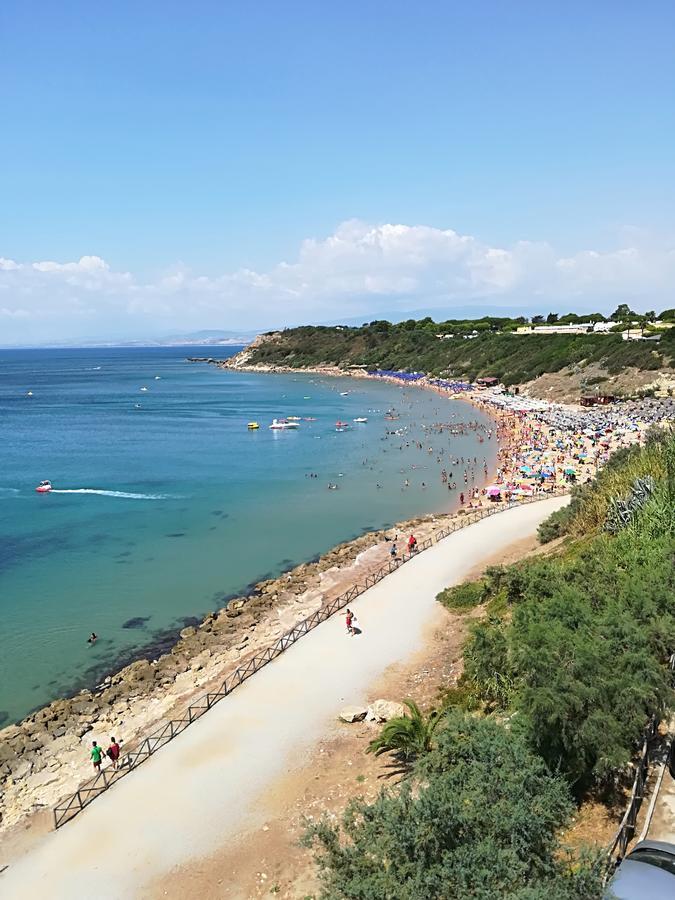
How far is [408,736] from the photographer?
49.7 feet

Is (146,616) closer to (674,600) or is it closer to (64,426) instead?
(674,600)

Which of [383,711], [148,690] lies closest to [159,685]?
[148,690]

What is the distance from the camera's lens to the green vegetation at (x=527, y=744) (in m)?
9.16

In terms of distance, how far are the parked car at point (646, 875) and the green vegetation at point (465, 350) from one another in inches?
3238

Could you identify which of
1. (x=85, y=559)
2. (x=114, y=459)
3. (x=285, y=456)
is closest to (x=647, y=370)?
(x=285, y=456)

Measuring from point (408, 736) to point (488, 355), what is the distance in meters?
111

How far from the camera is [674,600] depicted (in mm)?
15555

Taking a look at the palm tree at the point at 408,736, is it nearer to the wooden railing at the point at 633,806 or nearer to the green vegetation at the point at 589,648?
the green vegetation at the point at 589,648

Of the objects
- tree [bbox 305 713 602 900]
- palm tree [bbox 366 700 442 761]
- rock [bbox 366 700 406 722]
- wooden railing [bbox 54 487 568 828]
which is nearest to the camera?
tree [bbox 305 713 602 900]

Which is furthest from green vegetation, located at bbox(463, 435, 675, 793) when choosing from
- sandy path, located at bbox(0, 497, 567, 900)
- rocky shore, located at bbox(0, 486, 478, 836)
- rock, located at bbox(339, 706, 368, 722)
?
rocky shore, located at bbox(0, 486, 478, 836)

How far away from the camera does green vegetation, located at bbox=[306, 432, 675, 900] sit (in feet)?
30.0

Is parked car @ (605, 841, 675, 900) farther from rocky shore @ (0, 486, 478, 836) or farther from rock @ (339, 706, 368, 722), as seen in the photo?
rocky shore @ (0, 486, 478, 836)

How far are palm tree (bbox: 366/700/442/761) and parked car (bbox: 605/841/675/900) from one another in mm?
6200

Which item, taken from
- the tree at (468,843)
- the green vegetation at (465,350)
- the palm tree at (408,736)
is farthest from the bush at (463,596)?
the green vegetation at (465,350)
